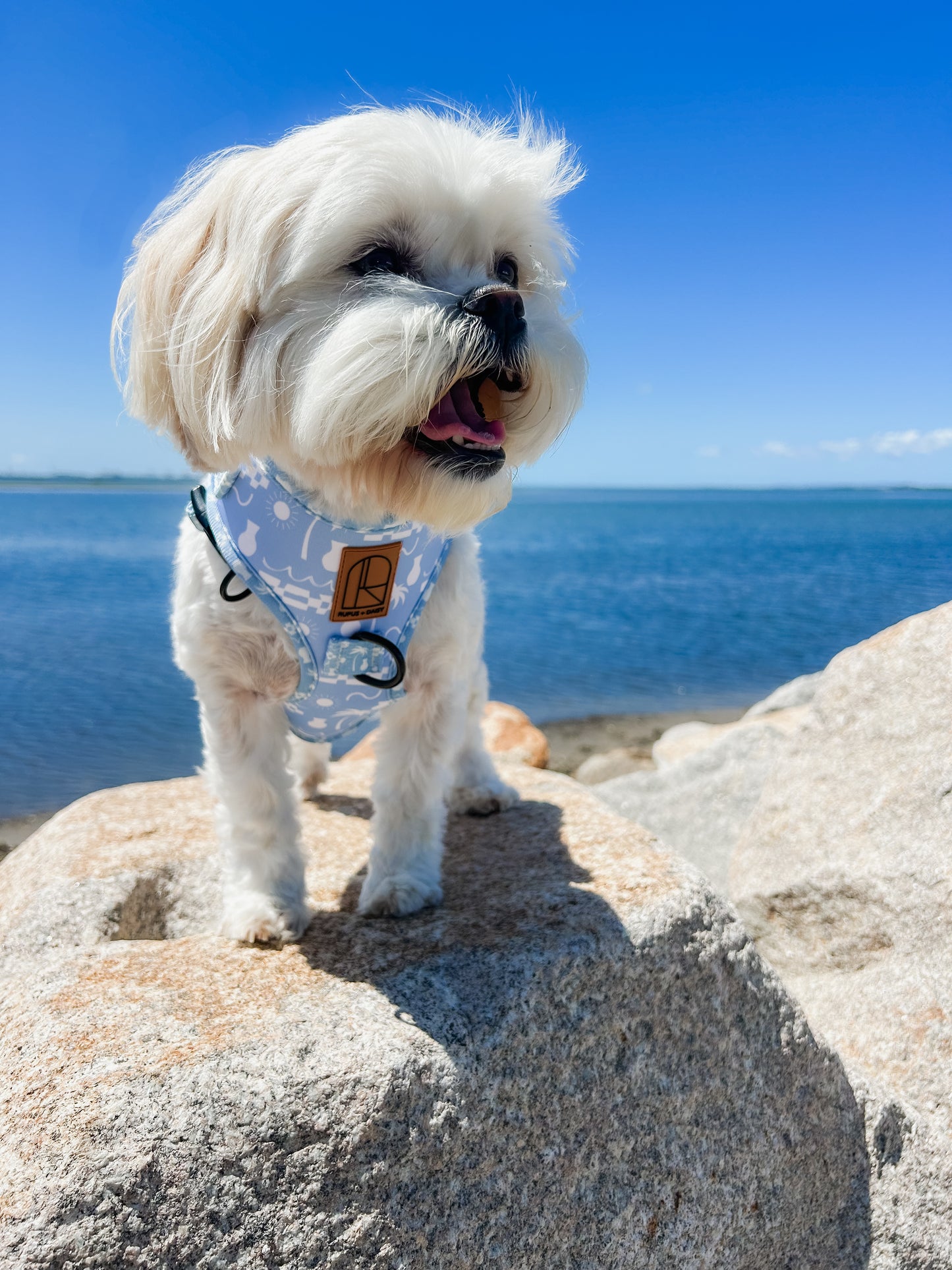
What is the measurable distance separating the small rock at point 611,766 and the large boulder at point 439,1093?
6307 mm

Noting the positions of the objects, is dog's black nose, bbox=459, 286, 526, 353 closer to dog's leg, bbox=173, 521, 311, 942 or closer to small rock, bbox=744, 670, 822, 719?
dog's leg, bbox=173, 521, 311, 942

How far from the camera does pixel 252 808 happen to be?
3160 mm

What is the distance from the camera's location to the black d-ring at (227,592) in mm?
2900

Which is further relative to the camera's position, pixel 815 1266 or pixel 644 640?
pixel 644 640

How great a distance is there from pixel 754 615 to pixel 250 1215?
2188 centimetres

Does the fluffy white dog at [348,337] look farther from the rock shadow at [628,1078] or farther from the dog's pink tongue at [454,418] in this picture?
the rock shadow at [628,1078]

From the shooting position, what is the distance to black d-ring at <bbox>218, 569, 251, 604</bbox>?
2900mm

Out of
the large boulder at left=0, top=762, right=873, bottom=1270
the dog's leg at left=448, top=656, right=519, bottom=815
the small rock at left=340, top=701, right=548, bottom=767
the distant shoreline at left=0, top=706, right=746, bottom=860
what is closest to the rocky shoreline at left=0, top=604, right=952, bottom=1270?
the large boulder at left=0, top=762, right=873, bottom=1270

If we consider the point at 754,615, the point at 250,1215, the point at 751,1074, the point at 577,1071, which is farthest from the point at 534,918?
the point at 754,615

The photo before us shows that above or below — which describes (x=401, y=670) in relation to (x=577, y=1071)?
above

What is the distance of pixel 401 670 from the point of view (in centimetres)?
302

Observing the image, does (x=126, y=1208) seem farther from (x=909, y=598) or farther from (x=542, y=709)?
(x=909, y=598)

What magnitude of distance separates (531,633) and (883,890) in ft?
50.0

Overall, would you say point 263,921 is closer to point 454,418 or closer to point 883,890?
point 454,418
